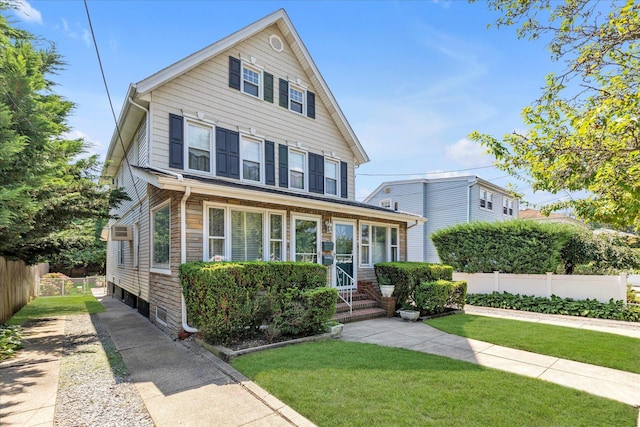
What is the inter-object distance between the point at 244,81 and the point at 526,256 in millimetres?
11539

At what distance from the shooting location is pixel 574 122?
4.81 metres

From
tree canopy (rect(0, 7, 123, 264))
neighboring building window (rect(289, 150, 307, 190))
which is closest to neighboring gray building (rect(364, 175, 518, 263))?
neighboring building window (rect(289, 150, 307, 190))

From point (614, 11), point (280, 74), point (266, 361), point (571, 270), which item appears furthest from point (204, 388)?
point (571, 270)

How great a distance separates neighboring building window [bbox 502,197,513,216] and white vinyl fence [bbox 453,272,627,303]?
49.7 ft

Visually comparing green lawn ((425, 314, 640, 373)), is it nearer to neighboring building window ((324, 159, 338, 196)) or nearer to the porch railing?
the porch railing

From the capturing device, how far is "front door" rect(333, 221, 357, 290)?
34.6 ft

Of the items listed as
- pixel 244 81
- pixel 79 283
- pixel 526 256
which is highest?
pixel 244 81

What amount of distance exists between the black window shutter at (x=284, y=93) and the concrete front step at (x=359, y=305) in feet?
23.0

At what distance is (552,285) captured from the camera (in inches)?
440

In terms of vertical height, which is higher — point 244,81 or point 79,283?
point 244,81

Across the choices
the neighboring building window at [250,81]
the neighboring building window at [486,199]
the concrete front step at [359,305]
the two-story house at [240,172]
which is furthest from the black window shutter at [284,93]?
the neighboring building window at [486,199]

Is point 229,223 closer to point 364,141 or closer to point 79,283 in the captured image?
point 364,141

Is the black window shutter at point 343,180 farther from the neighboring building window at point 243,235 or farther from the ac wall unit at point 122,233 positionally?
the ac wall unit at point 122,233

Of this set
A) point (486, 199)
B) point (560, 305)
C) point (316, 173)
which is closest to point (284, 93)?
point (316, 173)
